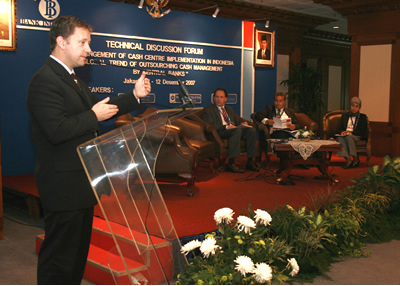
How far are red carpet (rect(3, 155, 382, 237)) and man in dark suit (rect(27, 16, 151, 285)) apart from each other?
1795 mm

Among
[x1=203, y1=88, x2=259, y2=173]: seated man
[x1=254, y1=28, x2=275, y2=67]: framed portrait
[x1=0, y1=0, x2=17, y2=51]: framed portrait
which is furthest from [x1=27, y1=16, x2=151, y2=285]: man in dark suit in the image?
[x1=254, y1=28, x2=275, y2=67]: framed portrait

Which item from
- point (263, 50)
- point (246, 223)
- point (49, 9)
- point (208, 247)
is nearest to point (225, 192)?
point (246, 223)

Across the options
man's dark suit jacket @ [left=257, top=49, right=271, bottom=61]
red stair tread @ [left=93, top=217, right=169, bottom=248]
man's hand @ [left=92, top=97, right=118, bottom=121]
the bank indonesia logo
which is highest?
the bank indonesia logo

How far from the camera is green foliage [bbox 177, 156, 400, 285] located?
8.23 feet

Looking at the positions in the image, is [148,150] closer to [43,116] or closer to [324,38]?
[43,116]

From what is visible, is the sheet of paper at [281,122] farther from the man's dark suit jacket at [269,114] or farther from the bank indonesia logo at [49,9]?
the bank indonesia logo at [49,9]

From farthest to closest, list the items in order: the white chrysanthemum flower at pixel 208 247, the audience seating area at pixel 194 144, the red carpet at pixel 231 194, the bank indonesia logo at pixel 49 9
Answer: the bank indonesia logo at pixel 49 9 < the audience seating area at pixel 194 144 < the red carpet at pixel 231 194 < the white chrysanthemum flower at pixel 208 247

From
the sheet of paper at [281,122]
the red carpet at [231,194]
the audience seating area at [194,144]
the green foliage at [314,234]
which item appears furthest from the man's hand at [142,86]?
the sheet of paper at [281,122]

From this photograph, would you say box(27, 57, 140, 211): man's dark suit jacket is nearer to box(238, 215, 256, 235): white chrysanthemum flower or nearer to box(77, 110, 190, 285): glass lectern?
box(77, 110, 190, 285): glass lectern

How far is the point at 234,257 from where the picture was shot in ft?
8.28

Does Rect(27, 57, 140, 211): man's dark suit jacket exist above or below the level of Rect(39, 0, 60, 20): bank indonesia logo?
below

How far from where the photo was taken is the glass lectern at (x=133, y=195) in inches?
73.4

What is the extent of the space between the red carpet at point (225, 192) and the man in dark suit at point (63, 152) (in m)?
1.79

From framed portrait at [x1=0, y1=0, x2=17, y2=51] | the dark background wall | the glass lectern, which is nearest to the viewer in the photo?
the glass lectern
